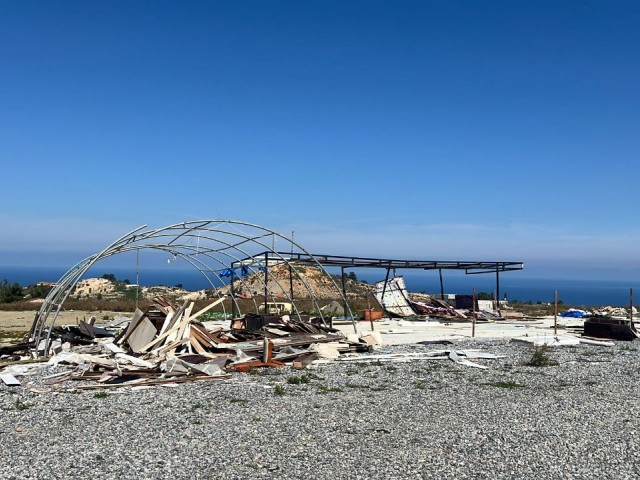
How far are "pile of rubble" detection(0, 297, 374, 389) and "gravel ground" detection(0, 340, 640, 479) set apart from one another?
86 cm

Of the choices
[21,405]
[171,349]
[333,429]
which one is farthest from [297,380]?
[21,405]

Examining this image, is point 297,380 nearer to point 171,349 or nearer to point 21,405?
point 171,349

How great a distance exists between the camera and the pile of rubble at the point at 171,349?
44.9ft

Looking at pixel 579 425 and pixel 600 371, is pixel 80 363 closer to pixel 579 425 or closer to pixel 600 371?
pixel 579 425

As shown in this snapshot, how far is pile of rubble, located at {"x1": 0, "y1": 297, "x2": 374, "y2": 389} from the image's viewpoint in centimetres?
1367

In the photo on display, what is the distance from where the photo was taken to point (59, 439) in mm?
8586

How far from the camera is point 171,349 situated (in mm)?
15641

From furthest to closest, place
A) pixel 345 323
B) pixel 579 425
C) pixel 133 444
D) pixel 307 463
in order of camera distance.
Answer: pixel 345 323, pixel 579 425, pixel 133 444, pixel 307 463

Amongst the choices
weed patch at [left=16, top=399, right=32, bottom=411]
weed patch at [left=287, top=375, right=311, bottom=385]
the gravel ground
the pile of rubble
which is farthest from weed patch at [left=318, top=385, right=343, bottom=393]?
weed patch at [left=16, top=399, right=32, bottom=411]

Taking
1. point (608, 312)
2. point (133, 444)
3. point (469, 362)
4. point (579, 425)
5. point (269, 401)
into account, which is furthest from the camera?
point (608, 312)

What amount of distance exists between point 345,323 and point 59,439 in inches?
870

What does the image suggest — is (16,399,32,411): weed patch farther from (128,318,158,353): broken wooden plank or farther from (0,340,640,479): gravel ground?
(128,318,158,353): broken wooden plank

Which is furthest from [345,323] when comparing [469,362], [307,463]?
[307,463]

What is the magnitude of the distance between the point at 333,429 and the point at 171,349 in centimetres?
750
